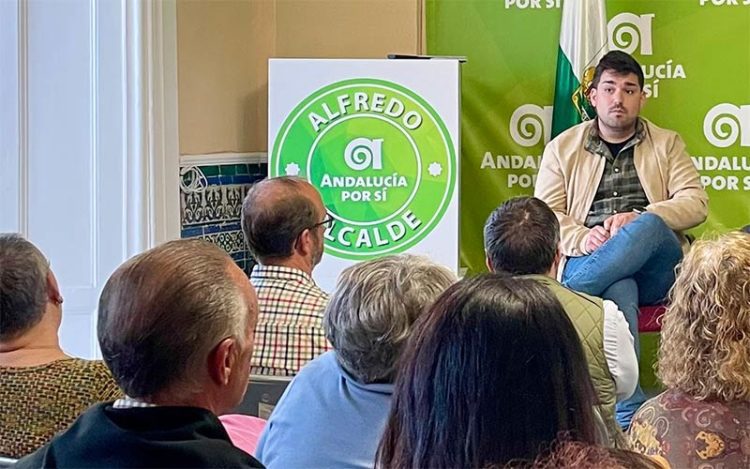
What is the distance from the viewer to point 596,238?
3873mm

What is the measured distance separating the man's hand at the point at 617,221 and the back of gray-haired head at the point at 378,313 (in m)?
2.16

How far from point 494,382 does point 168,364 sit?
47 centimetres

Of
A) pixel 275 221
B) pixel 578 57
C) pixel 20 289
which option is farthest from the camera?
pixel 578 57

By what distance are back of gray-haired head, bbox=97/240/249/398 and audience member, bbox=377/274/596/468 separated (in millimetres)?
321

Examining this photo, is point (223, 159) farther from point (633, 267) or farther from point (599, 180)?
point (633, 267)

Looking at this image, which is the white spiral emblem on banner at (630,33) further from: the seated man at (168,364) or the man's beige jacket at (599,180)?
the seated man at (168,364)

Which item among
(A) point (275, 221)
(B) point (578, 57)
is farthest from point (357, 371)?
(B) point (578, 57)

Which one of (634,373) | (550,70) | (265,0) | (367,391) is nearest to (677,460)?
(367,391)

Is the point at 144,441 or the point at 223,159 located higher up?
the point at 223,159

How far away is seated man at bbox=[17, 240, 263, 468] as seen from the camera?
1.26 m

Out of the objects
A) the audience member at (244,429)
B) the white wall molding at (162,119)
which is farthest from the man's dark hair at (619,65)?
the audience member at (244,429)

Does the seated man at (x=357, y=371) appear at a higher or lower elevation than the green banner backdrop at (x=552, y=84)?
lower

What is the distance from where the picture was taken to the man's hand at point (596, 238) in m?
3.86

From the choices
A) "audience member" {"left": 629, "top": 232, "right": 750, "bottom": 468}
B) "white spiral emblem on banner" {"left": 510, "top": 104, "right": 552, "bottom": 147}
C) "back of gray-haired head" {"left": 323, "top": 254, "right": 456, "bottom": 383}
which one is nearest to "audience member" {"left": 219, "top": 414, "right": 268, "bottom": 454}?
"back of gray-haired head" {"left": 323, "top": 254, "right": 456, "bottom": 383}
